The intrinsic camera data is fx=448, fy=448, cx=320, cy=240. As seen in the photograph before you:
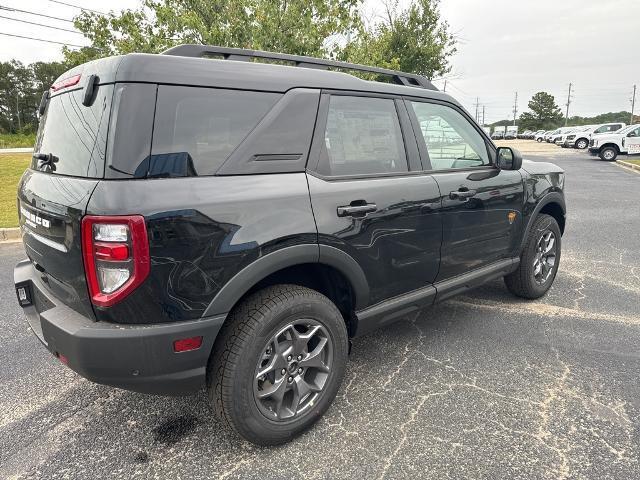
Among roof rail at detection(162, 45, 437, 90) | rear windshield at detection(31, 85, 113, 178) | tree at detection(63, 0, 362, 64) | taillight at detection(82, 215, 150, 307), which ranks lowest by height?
taillight at detection(82, 215, 150, 307)

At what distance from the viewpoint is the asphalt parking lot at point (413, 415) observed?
2.13 meters

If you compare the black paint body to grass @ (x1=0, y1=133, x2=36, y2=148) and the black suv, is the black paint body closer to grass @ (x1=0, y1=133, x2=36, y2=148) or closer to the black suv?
the black suv

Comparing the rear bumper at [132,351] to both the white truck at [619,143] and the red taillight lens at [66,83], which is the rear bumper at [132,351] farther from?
the white truck at [619,143]

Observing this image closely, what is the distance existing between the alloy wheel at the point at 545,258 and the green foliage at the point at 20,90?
61.1 m

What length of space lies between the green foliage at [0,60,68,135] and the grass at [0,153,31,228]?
4649 centimetres

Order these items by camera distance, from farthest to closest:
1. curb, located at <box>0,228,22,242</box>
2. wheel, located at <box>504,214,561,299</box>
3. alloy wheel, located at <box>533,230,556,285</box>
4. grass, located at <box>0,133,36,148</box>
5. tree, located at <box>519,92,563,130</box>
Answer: tree, located at <box>519,92,563,130</box>
grass, located at <box>0,133,36,148</box>
curb, located at <box>0,228,22,242</box>
alloy wheel, located at <box>533,230,556,285</box>
wheel, located at <box>504,214,561,299</box>

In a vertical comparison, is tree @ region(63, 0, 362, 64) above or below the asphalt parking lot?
above

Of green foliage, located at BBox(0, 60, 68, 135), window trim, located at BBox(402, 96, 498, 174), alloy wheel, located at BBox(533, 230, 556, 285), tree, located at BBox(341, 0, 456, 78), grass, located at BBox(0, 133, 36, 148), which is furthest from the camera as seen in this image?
green foliage, located at BBox(0, 60, 68, 135)

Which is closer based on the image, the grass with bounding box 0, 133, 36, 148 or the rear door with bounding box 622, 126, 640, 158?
the rear door with bounding box 622, 126, 640, 158

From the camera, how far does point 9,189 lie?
1023 centimetres

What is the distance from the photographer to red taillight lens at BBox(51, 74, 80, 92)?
7.00 ft

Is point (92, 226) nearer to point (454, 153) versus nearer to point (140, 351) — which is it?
point (140, 351)

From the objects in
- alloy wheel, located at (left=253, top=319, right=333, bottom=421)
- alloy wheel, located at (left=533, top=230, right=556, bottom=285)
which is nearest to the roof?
alloy wheel, located at (left=253, top=319, right=333, bottom=421)

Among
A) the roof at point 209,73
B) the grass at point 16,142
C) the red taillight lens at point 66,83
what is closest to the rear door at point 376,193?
the roof at point 209,73
